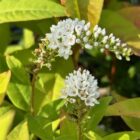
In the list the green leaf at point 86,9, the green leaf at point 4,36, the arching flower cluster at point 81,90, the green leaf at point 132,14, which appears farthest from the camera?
the green leaf at point 4,36

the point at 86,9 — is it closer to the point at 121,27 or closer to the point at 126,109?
the point at 121,27

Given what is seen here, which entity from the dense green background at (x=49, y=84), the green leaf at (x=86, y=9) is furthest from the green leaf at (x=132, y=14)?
the green leaf at (x=86, y=9)

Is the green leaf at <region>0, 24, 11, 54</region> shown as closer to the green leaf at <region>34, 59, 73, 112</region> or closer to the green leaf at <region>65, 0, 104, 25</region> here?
the green leaf at <region>34, 59, 73, 112</region>

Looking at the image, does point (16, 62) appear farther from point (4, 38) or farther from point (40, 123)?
point (4, 38)

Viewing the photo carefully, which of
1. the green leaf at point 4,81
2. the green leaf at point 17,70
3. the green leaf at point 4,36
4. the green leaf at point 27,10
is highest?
the green leaf at point 27,10

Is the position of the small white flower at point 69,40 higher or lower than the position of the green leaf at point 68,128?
higher

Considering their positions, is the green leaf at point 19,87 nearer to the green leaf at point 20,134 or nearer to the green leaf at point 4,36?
the green leaf at point 20,134

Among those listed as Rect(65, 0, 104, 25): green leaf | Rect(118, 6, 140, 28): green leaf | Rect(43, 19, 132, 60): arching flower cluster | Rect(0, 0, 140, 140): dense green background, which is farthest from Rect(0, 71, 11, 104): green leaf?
Rect(118, 6, 140, 28): green leaf

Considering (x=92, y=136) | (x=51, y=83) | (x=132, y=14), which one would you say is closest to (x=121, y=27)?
(x=132, y=14)
